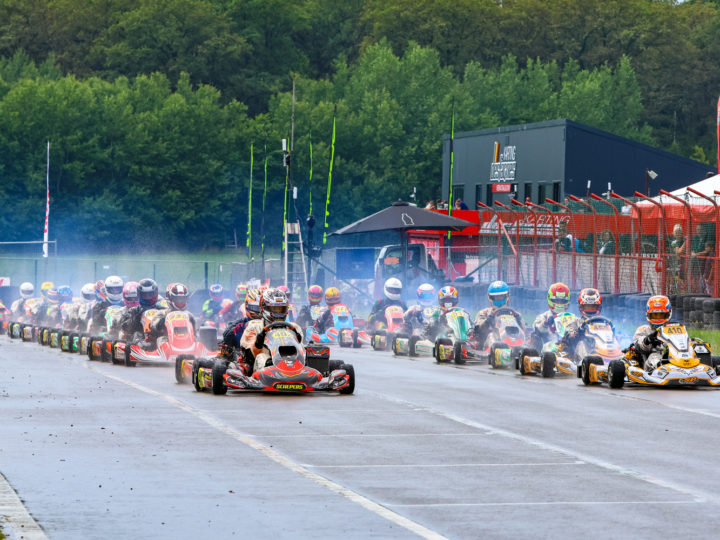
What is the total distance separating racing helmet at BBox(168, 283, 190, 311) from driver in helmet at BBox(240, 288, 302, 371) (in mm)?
5689

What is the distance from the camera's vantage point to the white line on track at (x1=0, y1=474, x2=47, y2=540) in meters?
8.21

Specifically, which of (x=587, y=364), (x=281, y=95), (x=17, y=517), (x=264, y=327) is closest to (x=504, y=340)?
(x=587, y=364)

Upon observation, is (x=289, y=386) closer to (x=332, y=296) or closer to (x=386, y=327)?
(x=386, y=327)

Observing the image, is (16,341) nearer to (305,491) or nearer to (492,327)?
(492,327)

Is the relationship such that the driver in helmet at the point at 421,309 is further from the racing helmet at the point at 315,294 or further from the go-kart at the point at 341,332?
the racing helmet at the point at 315,294

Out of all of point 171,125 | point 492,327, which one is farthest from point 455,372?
point 171,125

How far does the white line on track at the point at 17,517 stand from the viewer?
8211 millimetres

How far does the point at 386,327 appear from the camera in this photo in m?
29.8

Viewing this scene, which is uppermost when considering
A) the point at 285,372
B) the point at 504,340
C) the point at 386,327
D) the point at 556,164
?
the point at 556,164

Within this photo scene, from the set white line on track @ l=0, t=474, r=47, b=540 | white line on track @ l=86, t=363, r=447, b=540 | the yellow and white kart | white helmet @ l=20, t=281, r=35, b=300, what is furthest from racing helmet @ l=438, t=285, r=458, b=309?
white helmet @ l=20, t=281, r=35, b=300

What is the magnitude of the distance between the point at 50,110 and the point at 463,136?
28.8m

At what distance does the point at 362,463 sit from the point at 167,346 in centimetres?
1198

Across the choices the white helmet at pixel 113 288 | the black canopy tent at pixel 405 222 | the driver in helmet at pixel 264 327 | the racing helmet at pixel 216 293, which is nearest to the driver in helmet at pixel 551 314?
the driver in helmet at pixel 264 327

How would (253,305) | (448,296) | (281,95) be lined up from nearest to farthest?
1. (253,305)
2. (448,296)
3. (281,95)
